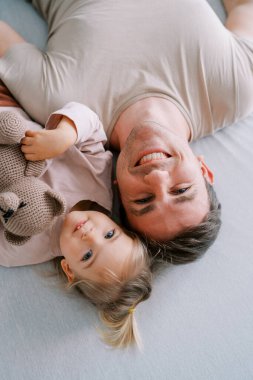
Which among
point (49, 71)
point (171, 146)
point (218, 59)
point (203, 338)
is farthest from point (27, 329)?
point (218, 59)

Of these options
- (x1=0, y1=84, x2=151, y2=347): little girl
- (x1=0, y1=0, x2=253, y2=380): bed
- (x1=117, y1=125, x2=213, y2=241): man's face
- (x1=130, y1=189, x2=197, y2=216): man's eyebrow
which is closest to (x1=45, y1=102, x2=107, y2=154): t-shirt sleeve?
(x1=0, y1=84, x2=151, y2=347): little girl

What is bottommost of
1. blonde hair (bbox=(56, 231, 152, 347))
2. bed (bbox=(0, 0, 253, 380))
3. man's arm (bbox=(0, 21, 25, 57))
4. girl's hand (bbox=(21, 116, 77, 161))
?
bed (bbox=(0, 0, 253, 380))

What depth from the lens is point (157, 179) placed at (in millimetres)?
784

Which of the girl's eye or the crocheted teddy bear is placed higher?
the crocheted teddy bear

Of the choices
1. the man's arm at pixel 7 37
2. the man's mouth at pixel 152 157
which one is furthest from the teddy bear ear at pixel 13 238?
the man's arm at pixel 7 37

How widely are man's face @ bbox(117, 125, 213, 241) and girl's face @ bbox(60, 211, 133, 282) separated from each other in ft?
0.25

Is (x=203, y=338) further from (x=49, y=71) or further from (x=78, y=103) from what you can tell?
(x=49, y=71)

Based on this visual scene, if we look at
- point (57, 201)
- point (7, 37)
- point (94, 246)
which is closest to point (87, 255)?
point (94, 246)

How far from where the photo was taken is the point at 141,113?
3.15 ft

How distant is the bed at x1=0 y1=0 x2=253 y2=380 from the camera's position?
32.7 inches

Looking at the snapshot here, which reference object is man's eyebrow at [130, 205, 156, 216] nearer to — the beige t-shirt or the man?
the man

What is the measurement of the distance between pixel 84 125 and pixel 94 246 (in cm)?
28

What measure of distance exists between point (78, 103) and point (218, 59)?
0.43 metres

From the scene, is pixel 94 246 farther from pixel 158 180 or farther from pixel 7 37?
pixel 7 37
